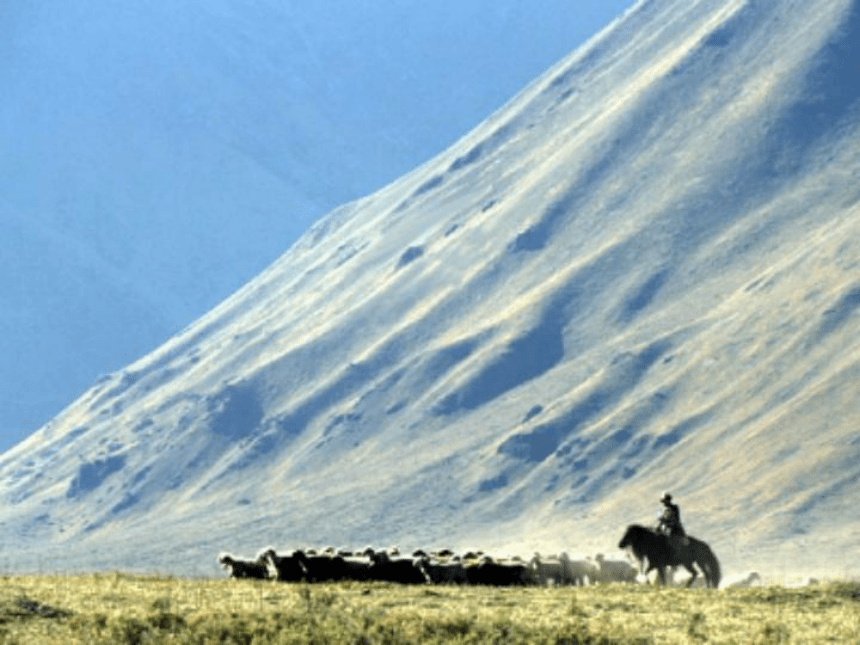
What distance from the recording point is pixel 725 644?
3966 cm

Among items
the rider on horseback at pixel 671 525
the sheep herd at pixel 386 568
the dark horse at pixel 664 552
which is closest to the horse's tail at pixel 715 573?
the dark horse at pixel 664 552

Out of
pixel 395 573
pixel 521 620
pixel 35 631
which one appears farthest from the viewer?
pixel 395 573

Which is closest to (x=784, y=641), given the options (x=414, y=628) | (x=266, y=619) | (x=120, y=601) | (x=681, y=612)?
(x=681, y=612)

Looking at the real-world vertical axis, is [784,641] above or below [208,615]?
below

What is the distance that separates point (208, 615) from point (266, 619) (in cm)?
118

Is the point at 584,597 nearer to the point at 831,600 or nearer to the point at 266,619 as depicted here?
the point at 831,600

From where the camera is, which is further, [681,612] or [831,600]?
[831,600]

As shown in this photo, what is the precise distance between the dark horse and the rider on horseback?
0.07m

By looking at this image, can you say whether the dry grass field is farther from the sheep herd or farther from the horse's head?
the horse's head

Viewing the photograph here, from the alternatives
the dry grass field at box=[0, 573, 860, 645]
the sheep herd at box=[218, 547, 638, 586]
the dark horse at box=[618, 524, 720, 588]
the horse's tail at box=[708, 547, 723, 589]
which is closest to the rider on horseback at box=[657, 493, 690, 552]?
the dark horse at box=[618, 524, 720, 588]

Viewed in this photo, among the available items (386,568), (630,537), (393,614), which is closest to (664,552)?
(630,537)

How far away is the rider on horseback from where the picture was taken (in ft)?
184

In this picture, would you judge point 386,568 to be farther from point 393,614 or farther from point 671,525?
point 393,614

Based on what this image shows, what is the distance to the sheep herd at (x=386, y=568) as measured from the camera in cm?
5391
